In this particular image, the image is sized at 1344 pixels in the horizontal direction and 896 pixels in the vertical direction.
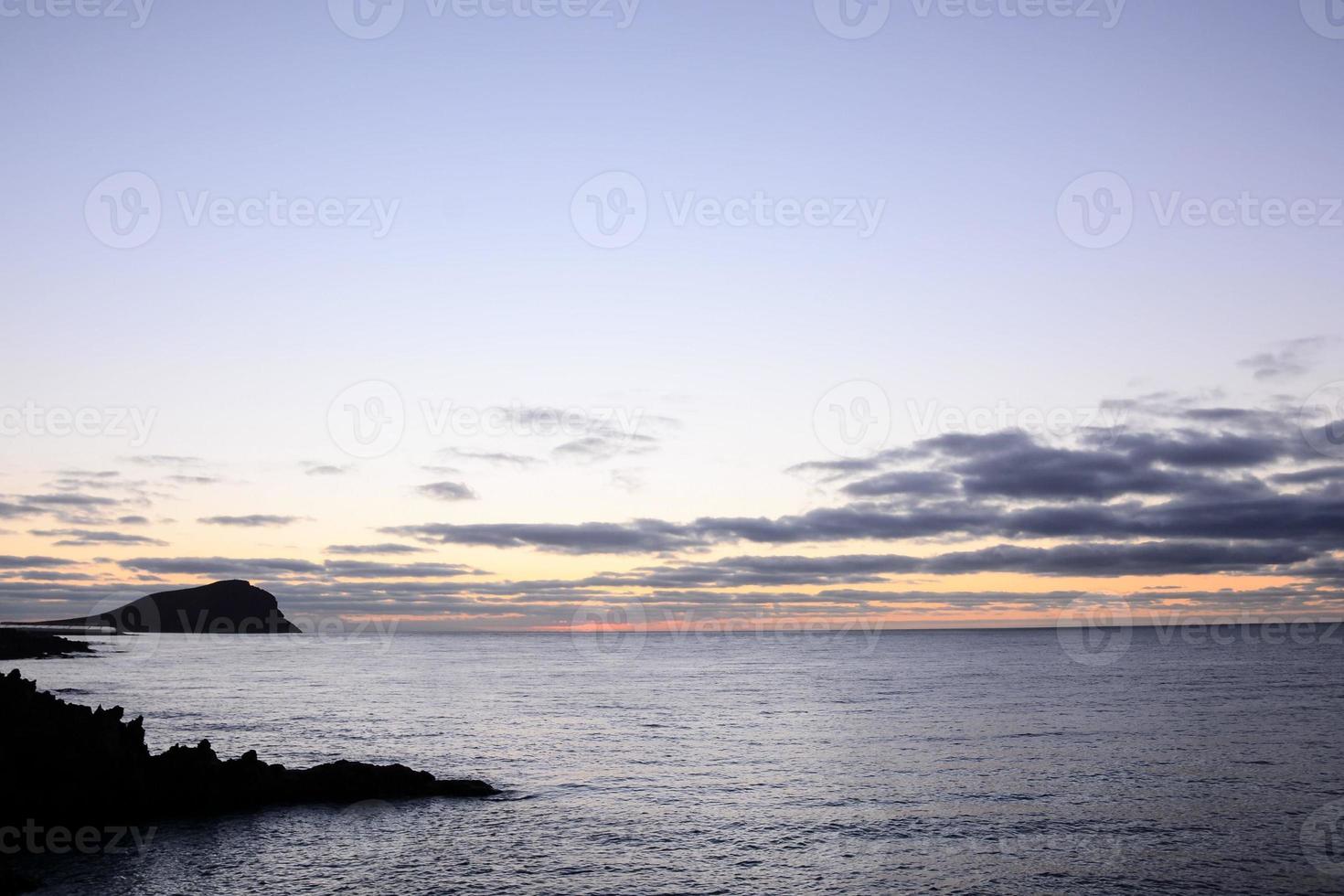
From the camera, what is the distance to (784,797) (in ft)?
148

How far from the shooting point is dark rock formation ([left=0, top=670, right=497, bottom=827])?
36906 millimetres

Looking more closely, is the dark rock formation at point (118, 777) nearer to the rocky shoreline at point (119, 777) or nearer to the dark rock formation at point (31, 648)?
the rocky shoreline at point (119, 777)

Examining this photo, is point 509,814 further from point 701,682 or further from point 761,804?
point 701,682

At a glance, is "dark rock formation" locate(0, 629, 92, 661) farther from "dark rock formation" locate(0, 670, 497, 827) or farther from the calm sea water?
"dark rock formation" locate(0, 670, 497, 827)

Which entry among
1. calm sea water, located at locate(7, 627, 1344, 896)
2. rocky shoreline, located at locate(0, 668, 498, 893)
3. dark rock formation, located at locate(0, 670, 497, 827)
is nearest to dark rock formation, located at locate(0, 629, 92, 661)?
calm sea water, located at locate(7, 627, 1344, 896)

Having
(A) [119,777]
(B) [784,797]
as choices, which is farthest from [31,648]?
(B) [784,797]

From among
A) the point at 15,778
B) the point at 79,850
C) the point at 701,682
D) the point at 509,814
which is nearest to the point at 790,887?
the point at 509,814

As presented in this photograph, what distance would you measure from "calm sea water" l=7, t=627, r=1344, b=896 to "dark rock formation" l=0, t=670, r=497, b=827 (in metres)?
2.15

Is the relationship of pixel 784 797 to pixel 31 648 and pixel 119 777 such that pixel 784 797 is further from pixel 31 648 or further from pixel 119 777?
pixel 31 648

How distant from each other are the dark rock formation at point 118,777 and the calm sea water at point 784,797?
215cm

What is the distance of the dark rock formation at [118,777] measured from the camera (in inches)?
1453

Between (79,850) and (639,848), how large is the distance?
71.4ft

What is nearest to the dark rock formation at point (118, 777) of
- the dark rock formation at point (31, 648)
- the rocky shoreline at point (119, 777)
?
the rocky shoreline at point (119, 777)

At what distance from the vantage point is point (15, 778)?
3647 centimetres
